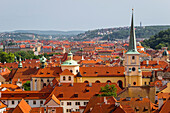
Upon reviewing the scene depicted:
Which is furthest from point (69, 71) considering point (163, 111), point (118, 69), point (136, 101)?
point (163, 111)

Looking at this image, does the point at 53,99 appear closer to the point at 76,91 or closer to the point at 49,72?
the point at 76,91

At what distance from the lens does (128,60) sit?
80.1 metres

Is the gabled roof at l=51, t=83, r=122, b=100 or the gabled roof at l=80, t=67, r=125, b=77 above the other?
the gabled roof at l=80, t=67, r=125, b=77

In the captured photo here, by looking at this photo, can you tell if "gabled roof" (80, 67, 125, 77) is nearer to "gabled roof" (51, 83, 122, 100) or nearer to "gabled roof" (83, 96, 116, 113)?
"gabled roof" (51, 83, 122, 100)

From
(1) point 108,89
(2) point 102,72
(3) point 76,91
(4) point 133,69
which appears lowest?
(3) point 76,91

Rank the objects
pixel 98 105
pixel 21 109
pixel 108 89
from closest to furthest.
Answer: pixel 98 105 → pixel 21 109 → pixel 108 89

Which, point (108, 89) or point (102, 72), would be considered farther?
point (102, 72)

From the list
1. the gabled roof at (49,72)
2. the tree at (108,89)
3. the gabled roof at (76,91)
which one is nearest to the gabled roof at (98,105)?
the tree at (108,89)

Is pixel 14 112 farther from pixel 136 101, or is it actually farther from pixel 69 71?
pixel 69 71

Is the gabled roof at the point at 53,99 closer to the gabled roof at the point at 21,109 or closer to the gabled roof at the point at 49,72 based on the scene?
the gabled roof at the point at 21,109

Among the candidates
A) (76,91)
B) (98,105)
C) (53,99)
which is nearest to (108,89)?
(76,91)

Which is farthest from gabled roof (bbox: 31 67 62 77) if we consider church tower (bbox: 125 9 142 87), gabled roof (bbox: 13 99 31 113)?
gabled roof (bbox: 13 99 31 113)

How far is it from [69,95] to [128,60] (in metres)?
15.8

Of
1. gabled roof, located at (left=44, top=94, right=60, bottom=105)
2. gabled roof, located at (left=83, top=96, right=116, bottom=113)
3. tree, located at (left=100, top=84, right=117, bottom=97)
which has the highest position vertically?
gabled roof, located at (left=83, top=96, right=116, bottom=113)
